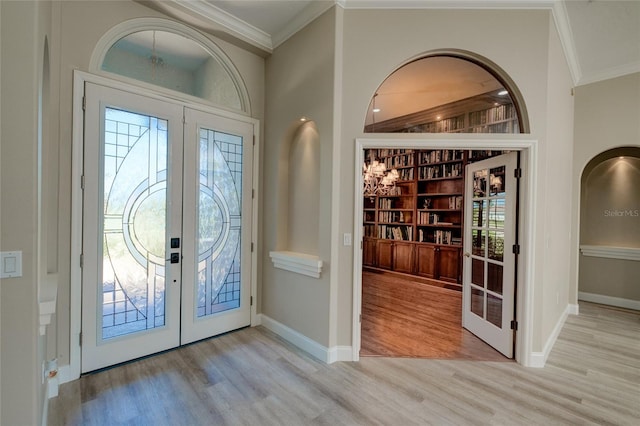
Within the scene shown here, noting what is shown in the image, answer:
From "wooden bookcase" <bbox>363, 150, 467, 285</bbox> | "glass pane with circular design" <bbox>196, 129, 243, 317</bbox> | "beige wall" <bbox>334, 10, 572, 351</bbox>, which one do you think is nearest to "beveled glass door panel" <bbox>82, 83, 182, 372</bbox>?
"glass pane with circular design" <bbox>196, 129, 243, 317</bbox>

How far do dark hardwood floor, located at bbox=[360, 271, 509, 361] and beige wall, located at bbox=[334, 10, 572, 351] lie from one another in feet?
1.81

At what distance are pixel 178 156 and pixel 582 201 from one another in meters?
6.30

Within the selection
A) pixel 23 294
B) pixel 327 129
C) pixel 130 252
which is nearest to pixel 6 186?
pixel 23 294

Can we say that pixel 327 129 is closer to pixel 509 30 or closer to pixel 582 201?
pixel 509 30

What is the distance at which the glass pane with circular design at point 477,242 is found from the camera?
3.31 metres

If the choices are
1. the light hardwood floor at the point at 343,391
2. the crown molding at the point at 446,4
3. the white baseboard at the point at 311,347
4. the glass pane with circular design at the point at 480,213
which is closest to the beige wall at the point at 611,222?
the light hardwood floor at the point at 343,391

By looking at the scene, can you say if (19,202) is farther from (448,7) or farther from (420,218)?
(420,218)

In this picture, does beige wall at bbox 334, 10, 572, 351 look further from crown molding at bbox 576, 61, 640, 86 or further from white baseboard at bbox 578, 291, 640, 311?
white baseboard at bbox 578, 291, 640, 311

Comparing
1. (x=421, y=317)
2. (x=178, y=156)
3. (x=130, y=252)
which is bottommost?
(x=421, y=317)

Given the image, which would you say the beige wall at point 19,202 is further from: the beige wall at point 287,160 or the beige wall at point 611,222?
the beige wall at point 611,222

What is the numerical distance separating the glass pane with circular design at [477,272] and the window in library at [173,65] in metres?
3.36

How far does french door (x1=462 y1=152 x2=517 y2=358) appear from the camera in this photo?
2912 mm

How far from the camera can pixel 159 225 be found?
2.84 m

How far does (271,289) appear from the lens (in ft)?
11.6
